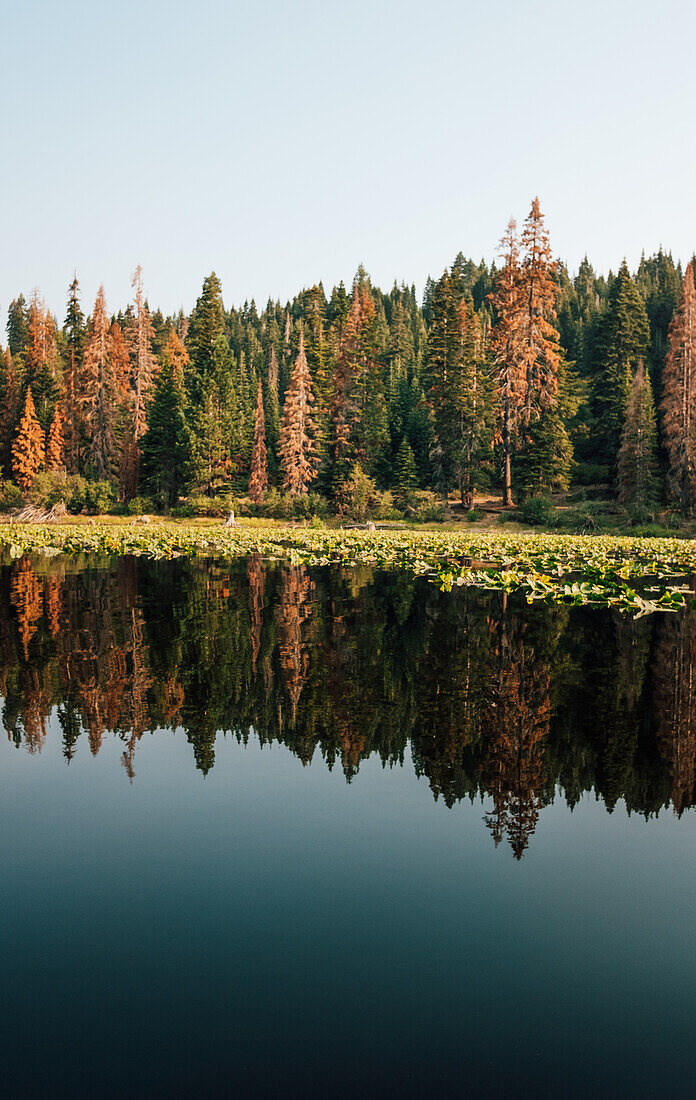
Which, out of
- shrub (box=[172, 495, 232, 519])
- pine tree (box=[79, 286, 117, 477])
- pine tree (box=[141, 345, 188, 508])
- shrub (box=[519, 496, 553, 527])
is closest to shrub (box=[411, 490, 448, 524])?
shrub (box=[519, 496, 553, 527])

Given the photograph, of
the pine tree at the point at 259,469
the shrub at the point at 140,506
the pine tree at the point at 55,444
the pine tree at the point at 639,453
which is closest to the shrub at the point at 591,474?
the pine tree at the point at 639,453

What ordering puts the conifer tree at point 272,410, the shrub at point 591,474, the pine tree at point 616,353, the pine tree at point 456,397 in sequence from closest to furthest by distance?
1. the pine tree at point 456,397
2. the shrub at point 591,474
3. the pine tree at point 616,353
4. the conifer tree at point 272,410

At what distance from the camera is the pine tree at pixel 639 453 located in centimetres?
5047

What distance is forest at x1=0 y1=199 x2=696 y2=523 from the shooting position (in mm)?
52000

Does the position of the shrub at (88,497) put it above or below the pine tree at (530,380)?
below

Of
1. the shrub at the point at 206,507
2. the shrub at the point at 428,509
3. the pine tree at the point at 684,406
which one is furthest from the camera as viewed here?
the shrub at the point at 206,507

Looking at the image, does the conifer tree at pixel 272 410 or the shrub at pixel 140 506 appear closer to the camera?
the shrub at pixel 140 506

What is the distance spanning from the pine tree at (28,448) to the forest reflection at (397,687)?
5084 cm

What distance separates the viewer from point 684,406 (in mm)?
49562

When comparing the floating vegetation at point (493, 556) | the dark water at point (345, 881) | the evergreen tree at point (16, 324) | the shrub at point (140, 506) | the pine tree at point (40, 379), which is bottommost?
the dark water at point (345, 881)

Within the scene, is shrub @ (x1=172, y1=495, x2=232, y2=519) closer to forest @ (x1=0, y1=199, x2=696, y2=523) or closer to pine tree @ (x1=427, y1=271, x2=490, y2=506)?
forest @ (x1=0, y1=199, x2=696, y2=523)

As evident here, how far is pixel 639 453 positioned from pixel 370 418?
19.2 metres

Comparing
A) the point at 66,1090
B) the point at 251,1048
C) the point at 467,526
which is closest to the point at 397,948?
the point at 251,1048

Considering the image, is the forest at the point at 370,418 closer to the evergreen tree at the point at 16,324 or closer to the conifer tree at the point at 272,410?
the conifer tree at the point at 272,410
